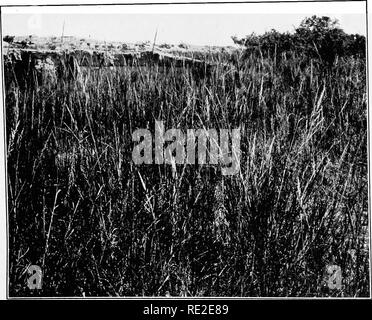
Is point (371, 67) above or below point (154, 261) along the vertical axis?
above

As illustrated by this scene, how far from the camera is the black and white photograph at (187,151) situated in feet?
7.89

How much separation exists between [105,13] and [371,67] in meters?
1.09

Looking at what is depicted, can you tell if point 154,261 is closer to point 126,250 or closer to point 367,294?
point 126,250

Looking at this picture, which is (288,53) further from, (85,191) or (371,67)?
(85,191)

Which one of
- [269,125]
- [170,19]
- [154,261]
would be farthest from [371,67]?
[154,261]

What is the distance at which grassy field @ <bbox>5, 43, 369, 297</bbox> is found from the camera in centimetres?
241

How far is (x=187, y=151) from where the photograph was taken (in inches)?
94.6

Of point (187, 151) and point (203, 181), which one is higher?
point (187, 151)

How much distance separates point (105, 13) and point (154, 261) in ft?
3.34

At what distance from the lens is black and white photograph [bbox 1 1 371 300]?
7.89ft

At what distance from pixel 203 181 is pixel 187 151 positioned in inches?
5.4

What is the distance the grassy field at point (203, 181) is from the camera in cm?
241
